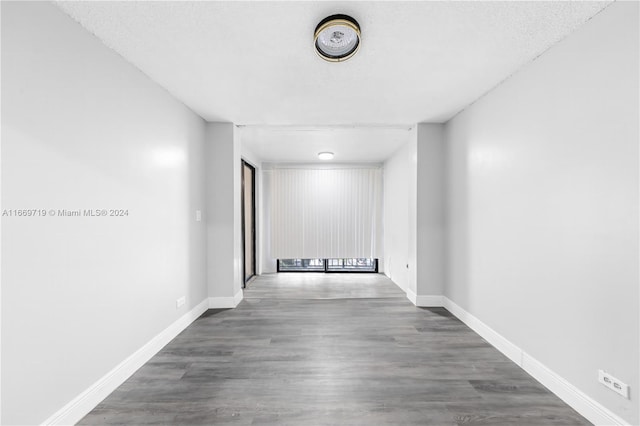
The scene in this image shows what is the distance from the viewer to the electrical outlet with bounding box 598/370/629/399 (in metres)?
1.50

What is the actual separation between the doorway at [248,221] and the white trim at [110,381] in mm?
2194

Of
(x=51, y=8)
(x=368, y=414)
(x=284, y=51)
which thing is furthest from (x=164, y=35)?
(x=368, y=414)

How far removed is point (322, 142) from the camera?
4574mm

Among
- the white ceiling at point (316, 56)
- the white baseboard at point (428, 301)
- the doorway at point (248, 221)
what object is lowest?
the white baseboard at point (428, 301)

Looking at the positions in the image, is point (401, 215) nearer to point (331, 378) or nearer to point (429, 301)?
point (429, 301)

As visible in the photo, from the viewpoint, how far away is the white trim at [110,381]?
5.33 feet

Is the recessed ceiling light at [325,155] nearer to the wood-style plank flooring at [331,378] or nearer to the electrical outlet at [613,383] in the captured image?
the wood-style plank flooring at [331,378]

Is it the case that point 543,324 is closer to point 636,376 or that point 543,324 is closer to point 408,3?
point 636,376

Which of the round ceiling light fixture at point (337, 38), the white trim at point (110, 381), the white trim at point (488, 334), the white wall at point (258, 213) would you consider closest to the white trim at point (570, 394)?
the white trim at point (488, 334)

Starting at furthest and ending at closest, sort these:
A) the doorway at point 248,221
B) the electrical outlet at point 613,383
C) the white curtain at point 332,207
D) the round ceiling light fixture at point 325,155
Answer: the white curtain at point 332,207
the round ceiling light fixture at point 325,155
the doorway at point 248,221
the electrical outlet at point 613,383

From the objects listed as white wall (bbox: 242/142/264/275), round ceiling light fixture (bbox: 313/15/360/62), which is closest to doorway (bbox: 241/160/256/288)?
white wall (bbox: 242/142/264/275)

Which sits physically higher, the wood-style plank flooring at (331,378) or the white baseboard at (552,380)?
the white baseboard at (552,380)

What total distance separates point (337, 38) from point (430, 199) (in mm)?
2575

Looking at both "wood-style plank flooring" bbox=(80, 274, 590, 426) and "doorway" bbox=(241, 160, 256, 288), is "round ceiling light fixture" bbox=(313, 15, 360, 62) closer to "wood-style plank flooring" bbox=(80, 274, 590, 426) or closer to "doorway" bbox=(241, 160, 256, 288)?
"wood-style plank flooring" bbox=(80, 274, 590, 426)
